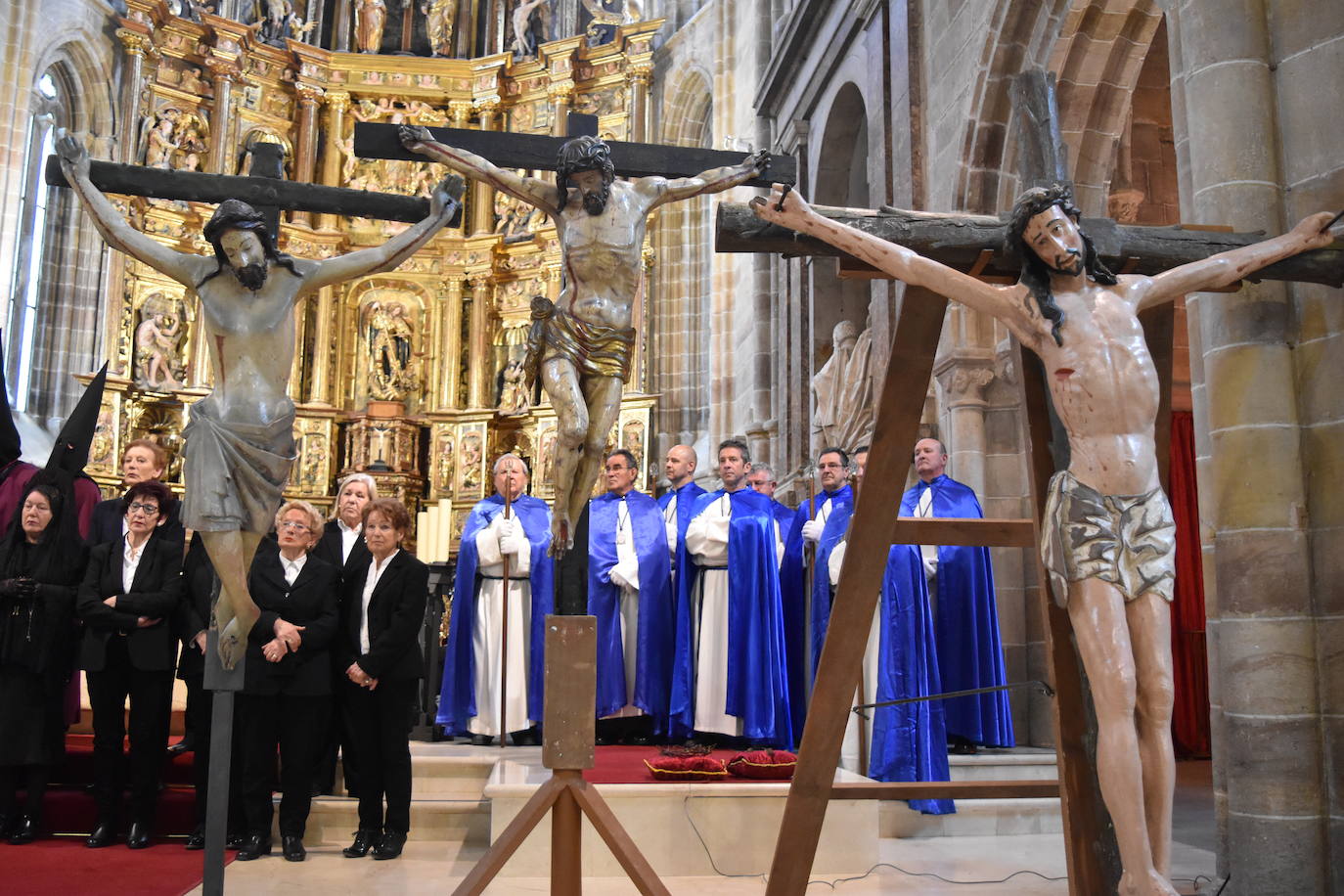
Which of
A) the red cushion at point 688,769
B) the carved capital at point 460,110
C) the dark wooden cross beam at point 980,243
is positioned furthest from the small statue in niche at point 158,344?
the dark wooden cross beam at point 980,243

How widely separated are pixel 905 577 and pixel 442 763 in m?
2.60

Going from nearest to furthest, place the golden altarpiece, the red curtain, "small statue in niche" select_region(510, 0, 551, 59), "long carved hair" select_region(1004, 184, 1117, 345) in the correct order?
"long carved hair" select_region(1004, 184, 1117, 345) < the red curtain < the golden altarpiece < "small statue in niche" select_region(510, 0, 551, 59)

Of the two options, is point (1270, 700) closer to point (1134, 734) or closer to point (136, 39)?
point (1134, 734)

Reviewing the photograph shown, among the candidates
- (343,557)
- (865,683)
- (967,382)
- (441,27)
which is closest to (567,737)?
(343,557)

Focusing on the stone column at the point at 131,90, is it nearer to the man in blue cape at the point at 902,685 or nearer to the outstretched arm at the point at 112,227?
the man in blue cape at the point at 902,685

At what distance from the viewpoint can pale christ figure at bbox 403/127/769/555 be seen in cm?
345

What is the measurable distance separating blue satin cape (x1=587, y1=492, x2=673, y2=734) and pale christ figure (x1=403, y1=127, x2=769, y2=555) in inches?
142

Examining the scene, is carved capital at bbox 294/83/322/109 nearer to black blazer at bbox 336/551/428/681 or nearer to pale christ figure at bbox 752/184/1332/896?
black blazer at bbox 336/551/428/681

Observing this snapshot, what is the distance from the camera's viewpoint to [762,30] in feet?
44.1

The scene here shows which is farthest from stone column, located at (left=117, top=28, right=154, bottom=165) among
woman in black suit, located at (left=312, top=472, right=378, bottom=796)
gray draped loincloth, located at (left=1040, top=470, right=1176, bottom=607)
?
gray draped loincloth, located at (left=1040, top=470, right=1176, bottom=607)

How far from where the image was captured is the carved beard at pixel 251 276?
3.48 m

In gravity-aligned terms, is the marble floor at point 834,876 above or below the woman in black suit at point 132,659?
below

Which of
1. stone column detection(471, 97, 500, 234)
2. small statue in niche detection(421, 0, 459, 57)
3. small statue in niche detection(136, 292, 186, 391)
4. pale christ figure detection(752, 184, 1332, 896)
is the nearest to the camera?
pale christ figure detection(752, 184, 1332, 896)

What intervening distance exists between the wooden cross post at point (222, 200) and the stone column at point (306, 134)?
13.8 meters
